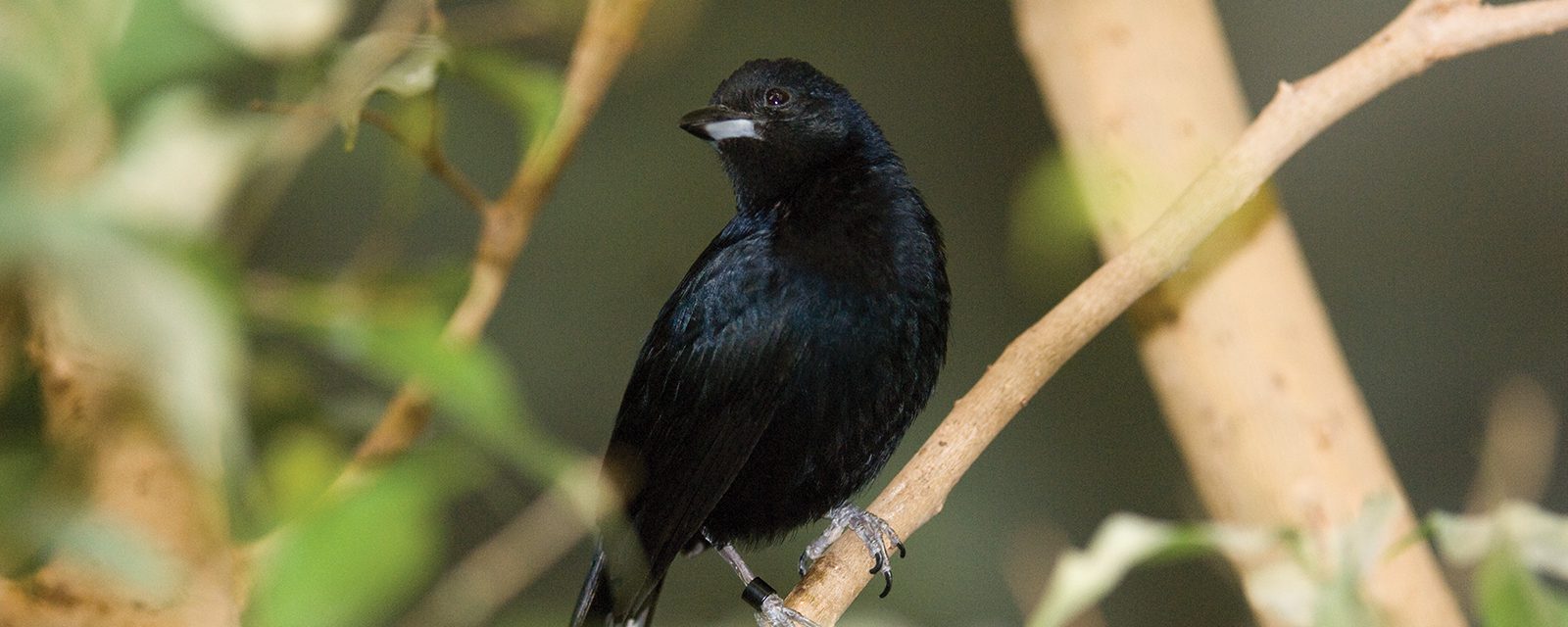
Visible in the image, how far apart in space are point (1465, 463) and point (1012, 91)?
1.59m

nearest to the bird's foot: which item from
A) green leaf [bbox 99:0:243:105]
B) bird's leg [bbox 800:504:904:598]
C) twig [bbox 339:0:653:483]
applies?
bird's leg [bbox 800:504:904:598]

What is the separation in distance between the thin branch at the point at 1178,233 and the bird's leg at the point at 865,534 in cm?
15

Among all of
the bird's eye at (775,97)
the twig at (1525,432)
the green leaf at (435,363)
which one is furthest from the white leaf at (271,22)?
the twig at (1525,432)

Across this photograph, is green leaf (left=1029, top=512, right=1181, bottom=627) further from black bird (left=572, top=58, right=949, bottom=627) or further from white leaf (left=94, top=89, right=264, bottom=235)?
black bird (left=572, top=58, right=949, bottom=627)

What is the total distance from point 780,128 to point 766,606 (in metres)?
0.75

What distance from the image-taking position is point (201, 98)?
80 cm

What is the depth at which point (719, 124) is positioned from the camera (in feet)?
6.85

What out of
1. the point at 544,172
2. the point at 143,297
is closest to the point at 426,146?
the point at 544,172

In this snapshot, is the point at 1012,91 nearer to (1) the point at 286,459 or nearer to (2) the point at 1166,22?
(2) the point at 1166,22

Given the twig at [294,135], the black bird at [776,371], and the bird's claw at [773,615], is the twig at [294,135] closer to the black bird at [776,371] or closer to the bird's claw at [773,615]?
the black bird at [776,371]

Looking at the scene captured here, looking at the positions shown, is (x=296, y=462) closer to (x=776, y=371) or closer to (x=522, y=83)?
(x=522, y=83)

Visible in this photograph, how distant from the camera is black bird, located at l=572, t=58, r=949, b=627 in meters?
1.90

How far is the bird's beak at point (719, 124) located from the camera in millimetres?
2072

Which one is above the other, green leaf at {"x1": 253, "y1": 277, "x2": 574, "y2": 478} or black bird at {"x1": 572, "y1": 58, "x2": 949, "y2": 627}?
green leaf at {"x1": 253, "y1": 277, "x2": 574, "y2": 478}
